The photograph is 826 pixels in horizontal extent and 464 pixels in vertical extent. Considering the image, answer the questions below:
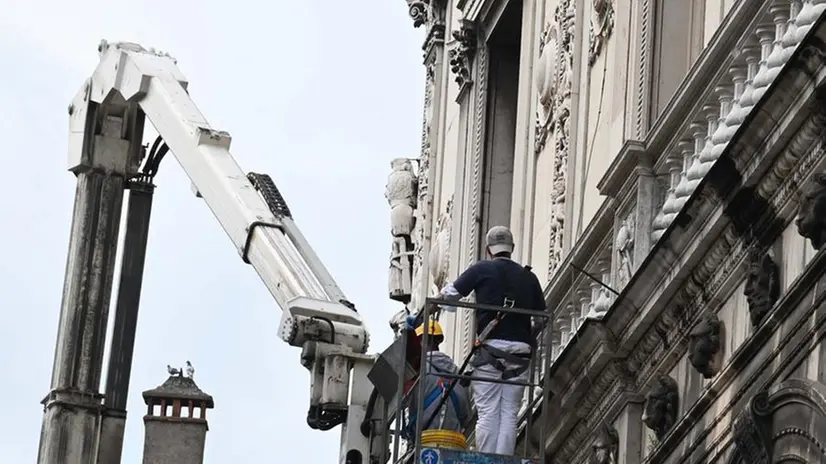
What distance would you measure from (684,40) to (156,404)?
21111 millimetres

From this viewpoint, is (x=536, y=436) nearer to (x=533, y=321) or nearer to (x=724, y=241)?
(x=533, y=321)

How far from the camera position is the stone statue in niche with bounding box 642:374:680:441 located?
17.8m

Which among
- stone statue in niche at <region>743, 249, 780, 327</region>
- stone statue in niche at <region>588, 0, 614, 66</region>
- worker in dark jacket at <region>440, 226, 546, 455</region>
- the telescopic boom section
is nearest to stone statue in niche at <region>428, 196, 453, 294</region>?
the telescopic boom section

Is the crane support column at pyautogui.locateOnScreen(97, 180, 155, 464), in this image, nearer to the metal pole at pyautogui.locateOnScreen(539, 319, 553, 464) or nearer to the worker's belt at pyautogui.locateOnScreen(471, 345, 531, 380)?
the metal pole at pyautogui.locateOnScreen(539, 319, 553, 464)

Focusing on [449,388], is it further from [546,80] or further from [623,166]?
[546,80]

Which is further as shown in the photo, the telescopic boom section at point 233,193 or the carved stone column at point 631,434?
the telescopic boom section at point 233,193

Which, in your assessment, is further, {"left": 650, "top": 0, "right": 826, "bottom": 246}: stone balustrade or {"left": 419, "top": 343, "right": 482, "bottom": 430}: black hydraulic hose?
{"left": 419, "top": 343, "right": 482, "bottom": 430}: black hydraulic hose

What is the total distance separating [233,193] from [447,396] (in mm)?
9765

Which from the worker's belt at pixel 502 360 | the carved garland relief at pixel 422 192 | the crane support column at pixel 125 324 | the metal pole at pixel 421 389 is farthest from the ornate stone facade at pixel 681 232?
the crane support column at pixel 125 324

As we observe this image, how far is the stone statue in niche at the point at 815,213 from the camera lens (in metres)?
14.9

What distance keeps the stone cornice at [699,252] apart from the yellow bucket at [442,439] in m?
1.01

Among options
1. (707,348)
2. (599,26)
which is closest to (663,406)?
(707,348)

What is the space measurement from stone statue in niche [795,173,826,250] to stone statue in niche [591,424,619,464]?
4.12 m

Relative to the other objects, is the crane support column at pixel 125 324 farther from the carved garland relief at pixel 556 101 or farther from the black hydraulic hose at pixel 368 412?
the carved garland relief at pixel 556 101
